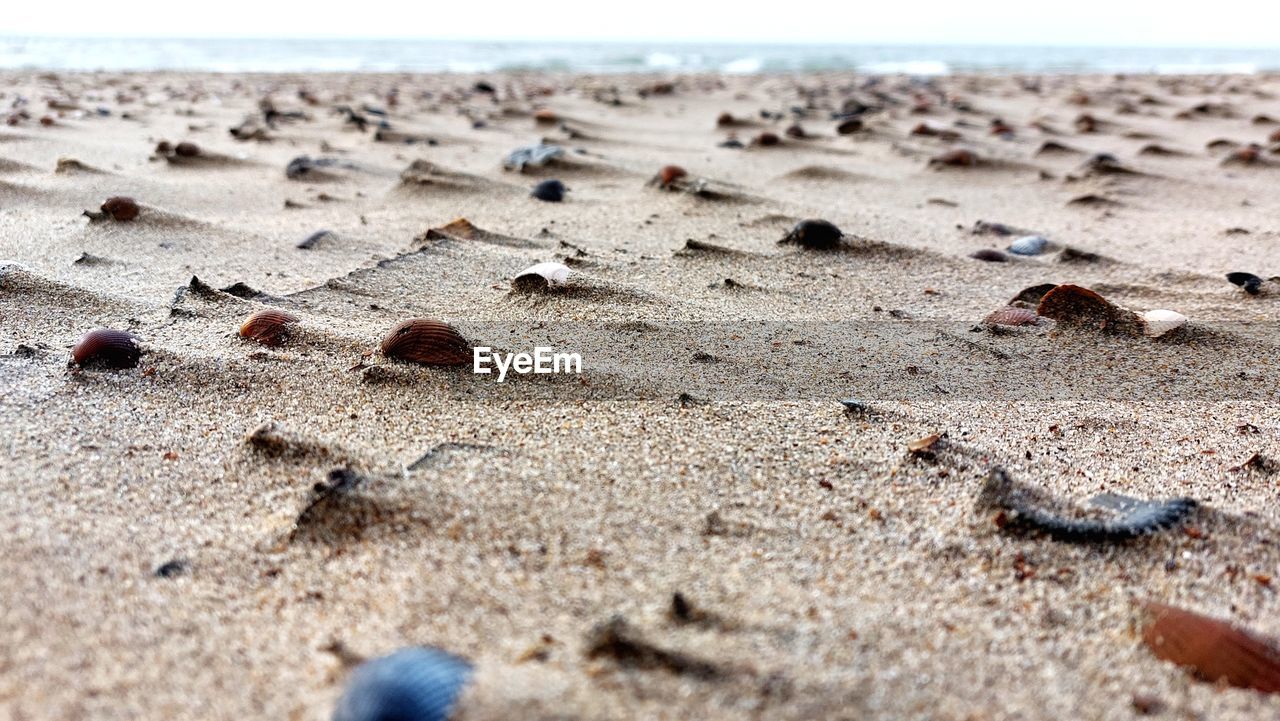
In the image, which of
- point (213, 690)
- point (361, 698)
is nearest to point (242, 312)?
point (213, 690)

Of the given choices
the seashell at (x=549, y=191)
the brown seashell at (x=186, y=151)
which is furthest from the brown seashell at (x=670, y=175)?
the brown seashell at (x=186, y=151)

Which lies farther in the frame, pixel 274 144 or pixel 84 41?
pixel 84 41

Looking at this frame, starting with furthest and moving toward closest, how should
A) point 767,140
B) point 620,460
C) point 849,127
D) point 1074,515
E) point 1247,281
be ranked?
point 849,127
point 767,140
point 1247,281
point 620,460
point 1074,515

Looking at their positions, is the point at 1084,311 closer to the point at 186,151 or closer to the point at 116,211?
the point at 116,211

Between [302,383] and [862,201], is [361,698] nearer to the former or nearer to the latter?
[302,383]

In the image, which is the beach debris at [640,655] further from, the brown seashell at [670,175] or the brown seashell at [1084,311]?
the brown seashell at [670,175]

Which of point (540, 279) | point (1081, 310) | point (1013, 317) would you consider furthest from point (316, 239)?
point (1081, 310)
